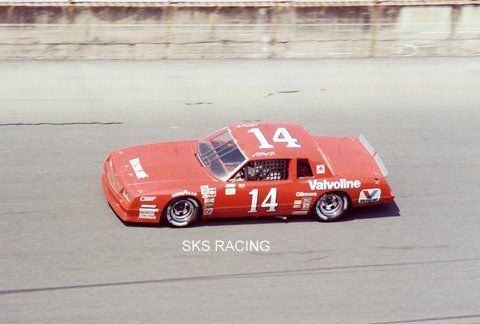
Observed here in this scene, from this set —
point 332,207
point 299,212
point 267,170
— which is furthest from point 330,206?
point 267,170

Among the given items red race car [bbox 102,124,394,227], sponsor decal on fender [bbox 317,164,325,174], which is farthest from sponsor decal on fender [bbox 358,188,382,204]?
sponsor decal on fender [bbox 317,164,325,174]

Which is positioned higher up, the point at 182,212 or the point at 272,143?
the point at 272,143

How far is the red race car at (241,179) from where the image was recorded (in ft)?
38.0

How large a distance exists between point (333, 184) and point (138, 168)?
9.16 feet

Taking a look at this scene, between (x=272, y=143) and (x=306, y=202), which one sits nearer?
(x=306, y=202)

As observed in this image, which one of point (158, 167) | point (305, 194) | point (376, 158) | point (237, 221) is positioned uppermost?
point (158, 167)

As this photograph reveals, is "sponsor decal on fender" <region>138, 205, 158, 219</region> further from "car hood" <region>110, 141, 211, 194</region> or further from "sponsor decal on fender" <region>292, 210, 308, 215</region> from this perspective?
"sponsor decal on fender" <region>292, 210, 308, 215</region>

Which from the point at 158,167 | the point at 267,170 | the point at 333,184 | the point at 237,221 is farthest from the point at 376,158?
the point at 158,167

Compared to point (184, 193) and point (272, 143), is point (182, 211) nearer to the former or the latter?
point (184, 193)

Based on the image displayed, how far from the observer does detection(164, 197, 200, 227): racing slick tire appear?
11570mm

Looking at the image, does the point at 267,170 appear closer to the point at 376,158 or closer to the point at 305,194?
the point at 305,194

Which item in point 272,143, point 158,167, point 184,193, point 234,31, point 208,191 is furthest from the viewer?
point 234,31

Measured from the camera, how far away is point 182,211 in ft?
38.4

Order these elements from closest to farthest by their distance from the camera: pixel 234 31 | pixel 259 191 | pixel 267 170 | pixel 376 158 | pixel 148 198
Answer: pixel 148 198
pixel 259 191
pixel 267 170
pixel 376 158
pixel 234 31
